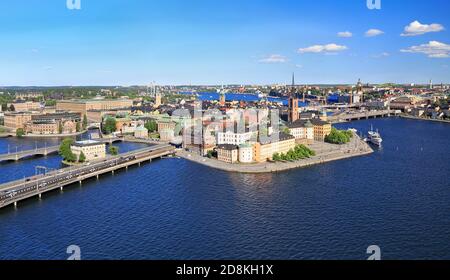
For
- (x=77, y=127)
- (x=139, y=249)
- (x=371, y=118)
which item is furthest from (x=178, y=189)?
(x=371, y=118)

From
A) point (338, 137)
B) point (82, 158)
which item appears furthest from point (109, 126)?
point (338, 137)

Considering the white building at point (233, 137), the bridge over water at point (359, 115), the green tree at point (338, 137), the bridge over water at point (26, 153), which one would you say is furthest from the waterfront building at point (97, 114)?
the bridge over water at point (359, 115)

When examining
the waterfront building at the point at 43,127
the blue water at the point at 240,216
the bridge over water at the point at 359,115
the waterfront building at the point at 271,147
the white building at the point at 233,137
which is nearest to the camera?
the blue water at the point at 240,216

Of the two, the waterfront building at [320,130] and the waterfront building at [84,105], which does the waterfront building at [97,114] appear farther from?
the waterfront building at [320,130]

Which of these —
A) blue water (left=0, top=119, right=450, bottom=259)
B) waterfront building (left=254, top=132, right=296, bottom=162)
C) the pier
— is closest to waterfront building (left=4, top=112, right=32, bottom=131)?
the pier

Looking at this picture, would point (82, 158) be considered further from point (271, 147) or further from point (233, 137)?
point (271, 147)

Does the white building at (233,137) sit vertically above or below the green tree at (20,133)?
above

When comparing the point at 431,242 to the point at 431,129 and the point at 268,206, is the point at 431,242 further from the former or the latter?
the point at 431,129

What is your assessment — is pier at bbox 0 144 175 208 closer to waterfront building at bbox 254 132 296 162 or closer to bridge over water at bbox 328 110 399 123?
waterfront building at bbox 254 132 296 162
